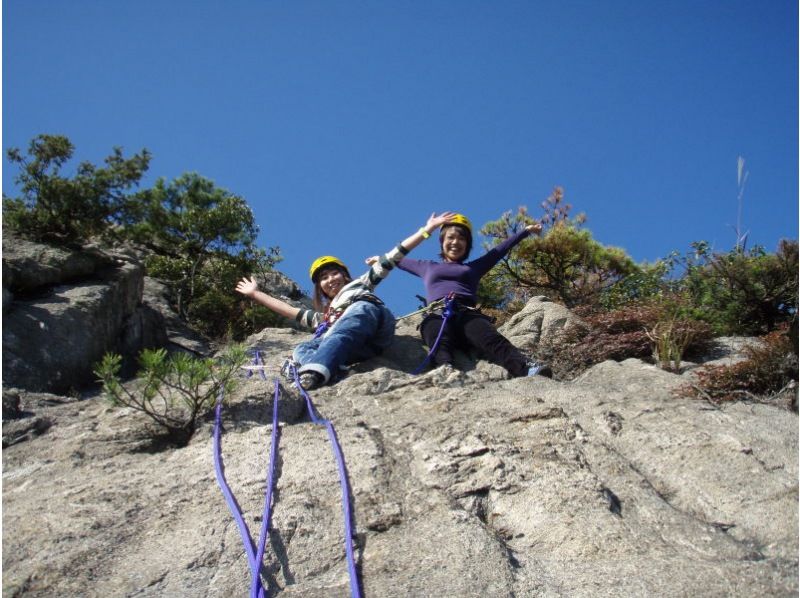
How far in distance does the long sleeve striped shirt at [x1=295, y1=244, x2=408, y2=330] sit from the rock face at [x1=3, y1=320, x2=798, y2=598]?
2.24 meters

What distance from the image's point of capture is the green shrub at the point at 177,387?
146 inches

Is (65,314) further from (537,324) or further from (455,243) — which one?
(537,324)

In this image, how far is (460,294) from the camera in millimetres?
6871

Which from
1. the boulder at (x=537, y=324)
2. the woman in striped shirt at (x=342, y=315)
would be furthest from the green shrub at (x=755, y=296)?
the woman in striped shirt at (x=342, y=315)

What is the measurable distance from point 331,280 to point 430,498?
4311 millimetres

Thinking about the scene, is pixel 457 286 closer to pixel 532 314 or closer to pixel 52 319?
pixel 532 314

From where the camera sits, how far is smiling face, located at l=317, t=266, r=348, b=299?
7.20 meters

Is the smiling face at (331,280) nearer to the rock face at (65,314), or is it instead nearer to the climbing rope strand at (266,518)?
the rock face at (65,314)

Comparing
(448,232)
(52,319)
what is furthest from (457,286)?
(52,319)

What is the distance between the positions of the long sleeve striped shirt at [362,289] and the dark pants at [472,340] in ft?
2.25

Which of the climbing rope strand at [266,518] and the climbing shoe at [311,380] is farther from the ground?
the climbing shoe at [311,380]

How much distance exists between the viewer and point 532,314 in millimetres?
7832

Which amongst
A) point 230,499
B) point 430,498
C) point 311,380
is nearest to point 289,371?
point 311,380

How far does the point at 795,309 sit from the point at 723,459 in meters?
3.90
